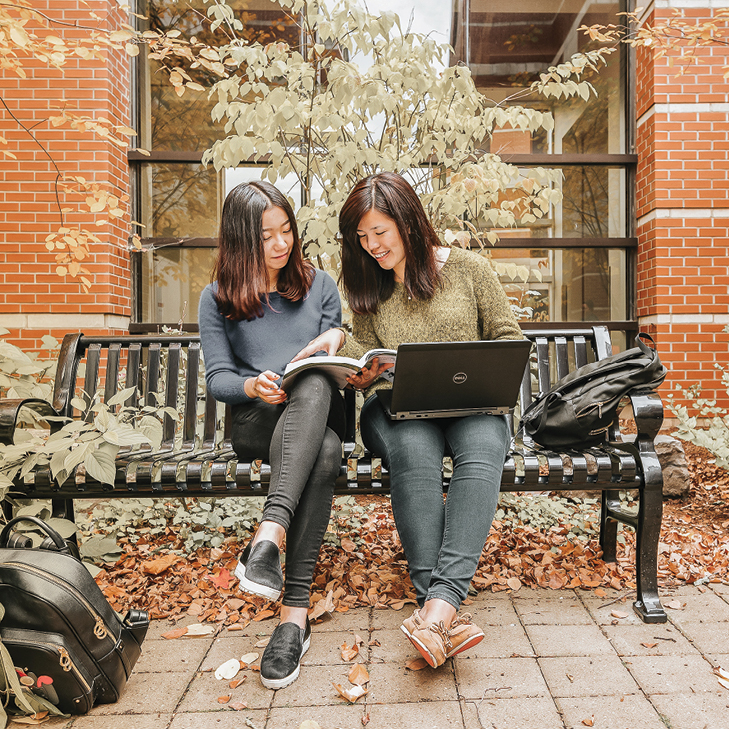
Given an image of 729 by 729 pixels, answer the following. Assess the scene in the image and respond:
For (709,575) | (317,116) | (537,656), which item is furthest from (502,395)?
(317,116)

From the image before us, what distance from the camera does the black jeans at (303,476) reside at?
181 centimetres

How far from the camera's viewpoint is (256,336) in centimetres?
233

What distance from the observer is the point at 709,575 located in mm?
2369

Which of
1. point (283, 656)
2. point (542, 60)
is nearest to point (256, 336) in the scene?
point (283, 656)

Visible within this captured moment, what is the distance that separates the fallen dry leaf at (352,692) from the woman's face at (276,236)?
1552mm

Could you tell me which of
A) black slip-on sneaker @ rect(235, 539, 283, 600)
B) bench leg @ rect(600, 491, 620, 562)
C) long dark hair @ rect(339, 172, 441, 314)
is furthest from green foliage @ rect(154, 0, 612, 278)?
black slip-on sneaker @ rect(235, 539, 283, 600)

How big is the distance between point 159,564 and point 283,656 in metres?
1.08

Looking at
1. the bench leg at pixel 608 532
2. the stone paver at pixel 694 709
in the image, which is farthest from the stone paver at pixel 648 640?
the bench leg at pixel 608 532

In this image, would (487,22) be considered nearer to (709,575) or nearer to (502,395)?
(502,395)

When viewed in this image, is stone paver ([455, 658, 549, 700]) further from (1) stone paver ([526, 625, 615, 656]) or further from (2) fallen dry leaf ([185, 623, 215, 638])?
(2) fallen dry leaf ([185, 623, 215, 638])

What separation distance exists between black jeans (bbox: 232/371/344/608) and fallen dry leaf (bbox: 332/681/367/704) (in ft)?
1.03

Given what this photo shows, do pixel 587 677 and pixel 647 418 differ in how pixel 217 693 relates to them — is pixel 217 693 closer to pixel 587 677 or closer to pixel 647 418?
pixel 587 677

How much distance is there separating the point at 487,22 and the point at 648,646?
16.7 ft

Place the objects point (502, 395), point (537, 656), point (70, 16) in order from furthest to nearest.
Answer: point (70, 16), point (502, 395), point (537, 656)
